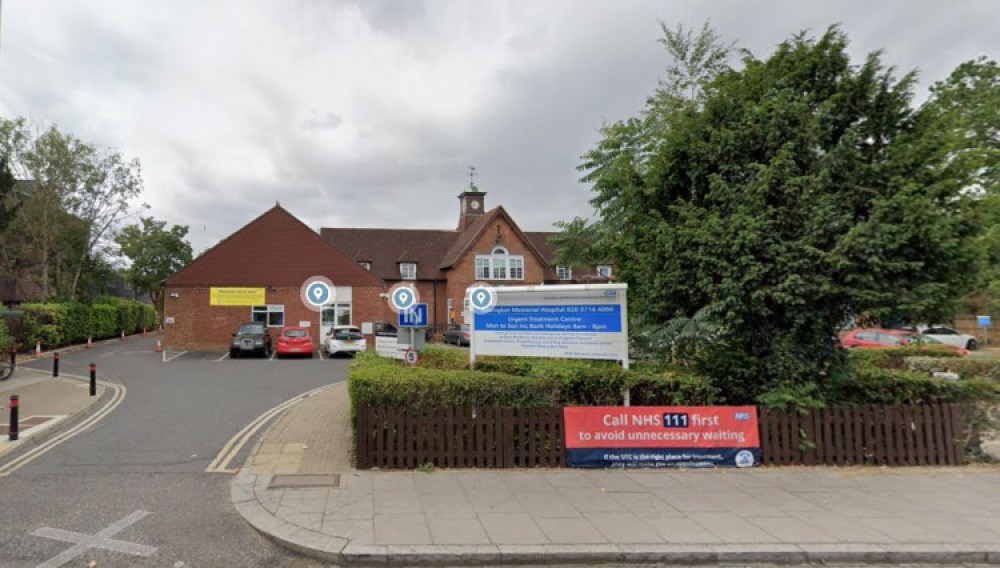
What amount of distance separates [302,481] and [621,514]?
3797 mm

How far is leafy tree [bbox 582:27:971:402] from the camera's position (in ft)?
22.4

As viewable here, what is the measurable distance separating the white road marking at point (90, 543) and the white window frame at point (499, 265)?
118 ft

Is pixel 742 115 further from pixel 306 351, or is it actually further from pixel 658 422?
pixel 306 351

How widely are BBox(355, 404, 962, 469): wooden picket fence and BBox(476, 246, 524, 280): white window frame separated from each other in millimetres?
34134

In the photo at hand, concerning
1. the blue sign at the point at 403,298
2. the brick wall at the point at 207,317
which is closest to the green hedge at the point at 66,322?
the brick wall at the point at 207,317

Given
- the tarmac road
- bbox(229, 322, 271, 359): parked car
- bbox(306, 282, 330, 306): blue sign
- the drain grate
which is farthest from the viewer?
bbox(229, 322, 271, 359): parked car

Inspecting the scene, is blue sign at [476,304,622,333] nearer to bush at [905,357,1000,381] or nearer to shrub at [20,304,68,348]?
bush at [905,357,1000,381]

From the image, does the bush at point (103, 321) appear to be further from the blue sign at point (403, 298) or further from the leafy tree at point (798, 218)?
the leafy tree at point (798, 218)

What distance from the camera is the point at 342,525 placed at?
503 centimetres

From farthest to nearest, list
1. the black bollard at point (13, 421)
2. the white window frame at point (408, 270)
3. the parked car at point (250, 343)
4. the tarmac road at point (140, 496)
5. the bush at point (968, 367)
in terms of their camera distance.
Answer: the white window frame at point (408, 270) < the parked car at point (250, 343) < the bush at point (968, 367) < the black bollard at point (13, 421) < the tarmac road at point (140, 496)

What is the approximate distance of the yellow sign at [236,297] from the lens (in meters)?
29.7

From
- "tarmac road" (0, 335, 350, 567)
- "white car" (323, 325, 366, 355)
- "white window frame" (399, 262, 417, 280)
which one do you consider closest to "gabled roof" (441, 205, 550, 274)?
"white window frame" (399, 262, 417, 280)

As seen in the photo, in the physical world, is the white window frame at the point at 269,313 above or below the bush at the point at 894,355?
above

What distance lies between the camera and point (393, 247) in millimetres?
44875
